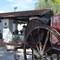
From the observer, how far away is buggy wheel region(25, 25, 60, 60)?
20.8 feet

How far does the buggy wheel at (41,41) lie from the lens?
20.8ft

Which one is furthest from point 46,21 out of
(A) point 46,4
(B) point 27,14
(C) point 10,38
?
(A) point 46,4

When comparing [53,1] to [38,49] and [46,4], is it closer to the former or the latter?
[46,4]

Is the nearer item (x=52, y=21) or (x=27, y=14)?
(x=52, y=21)

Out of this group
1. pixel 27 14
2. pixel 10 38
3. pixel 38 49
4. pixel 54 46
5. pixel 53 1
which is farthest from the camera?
pixel 53 1

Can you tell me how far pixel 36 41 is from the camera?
6.84m

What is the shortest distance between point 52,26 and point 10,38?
Answer: 15.8m

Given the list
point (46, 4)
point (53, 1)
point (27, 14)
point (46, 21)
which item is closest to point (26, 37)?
point (46, 21)

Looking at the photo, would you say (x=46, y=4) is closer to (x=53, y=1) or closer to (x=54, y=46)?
(x=53, y=1)

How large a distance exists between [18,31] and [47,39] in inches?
663

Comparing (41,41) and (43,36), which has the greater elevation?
(43,36)

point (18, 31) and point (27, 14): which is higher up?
point (27, 14)

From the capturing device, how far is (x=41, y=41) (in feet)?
22.0

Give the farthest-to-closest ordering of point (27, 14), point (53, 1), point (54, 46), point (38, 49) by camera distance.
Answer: point (53, 1) → point (27, 14) → point (38, 49) → point (54, 46)
